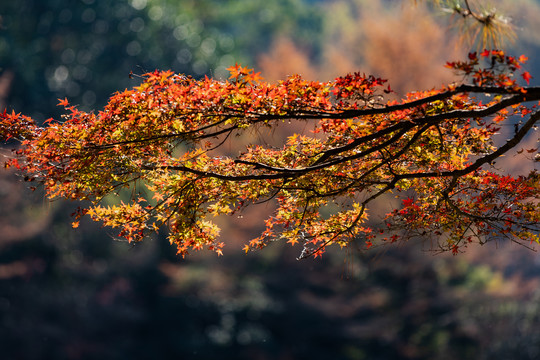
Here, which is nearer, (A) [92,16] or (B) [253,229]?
(B) [253,229]

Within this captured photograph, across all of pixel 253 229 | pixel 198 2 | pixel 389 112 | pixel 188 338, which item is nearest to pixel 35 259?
pixel 188 338

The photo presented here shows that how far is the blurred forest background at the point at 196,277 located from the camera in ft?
47.4

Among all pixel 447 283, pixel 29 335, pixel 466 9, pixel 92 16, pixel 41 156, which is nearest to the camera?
pixel 466 9

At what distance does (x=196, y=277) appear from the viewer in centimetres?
1530

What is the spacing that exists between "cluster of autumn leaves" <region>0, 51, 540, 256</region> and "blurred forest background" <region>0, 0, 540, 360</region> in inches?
392

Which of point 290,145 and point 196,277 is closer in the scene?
point 290,145

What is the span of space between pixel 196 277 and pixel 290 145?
11460mm

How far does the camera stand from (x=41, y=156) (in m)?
4.18

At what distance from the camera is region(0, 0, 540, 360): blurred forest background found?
1444 cm

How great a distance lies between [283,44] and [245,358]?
452 inches

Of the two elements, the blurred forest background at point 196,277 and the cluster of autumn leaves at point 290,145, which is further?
the blurred forest background at point 196,277

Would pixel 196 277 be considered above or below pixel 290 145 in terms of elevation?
above

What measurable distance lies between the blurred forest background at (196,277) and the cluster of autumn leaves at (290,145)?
32.6 ft

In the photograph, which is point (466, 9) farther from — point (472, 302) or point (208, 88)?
point (472, 302)
